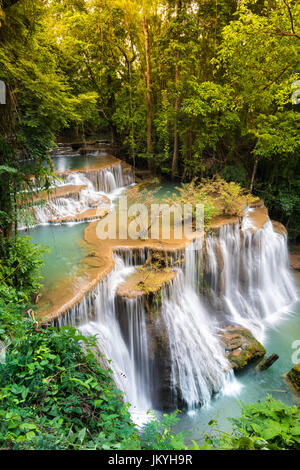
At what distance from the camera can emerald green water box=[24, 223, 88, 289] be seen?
6.26 m

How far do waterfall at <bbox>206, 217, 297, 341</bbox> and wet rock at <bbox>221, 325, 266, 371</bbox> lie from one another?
2.80ft

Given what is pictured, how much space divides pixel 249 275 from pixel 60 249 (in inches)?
231

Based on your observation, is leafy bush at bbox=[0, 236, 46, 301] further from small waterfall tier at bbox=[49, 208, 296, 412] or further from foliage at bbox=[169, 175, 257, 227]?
foliage at bbox=[169, 175, 257, 227]

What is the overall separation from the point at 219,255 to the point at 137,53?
10832 mm

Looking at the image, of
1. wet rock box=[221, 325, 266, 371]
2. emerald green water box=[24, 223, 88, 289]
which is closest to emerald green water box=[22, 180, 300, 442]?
emerald green water box=[24, 223, 88, 289]

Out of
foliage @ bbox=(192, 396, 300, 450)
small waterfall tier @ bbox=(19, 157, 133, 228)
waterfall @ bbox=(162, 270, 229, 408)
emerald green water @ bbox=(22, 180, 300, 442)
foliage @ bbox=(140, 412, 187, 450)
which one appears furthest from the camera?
small waterfall tier @ bbox=(19, 157, 133, 228)

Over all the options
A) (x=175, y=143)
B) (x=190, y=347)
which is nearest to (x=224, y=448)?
(x=190, y=347)

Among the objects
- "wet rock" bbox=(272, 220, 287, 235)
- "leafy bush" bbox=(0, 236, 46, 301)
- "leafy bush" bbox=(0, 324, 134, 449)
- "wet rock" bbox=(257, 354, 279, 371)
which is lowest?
"wet rock" bbox=(257, 354, 279, 371)

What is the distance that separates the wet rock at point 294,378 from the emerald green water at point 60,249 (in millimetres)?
5382

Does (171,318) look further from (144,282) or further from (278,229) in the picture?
(278,229)

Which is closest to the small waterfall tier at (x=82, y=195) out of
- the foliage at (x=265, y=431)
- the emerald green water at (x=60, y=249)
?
the emerald green water at (x=60, y=249)

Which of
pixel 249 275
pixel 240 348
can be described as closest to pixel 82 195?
pixel 249 275

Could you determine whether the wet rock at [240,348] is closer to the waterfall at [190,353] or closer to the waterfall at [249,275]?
the waterfall at [190,353]
